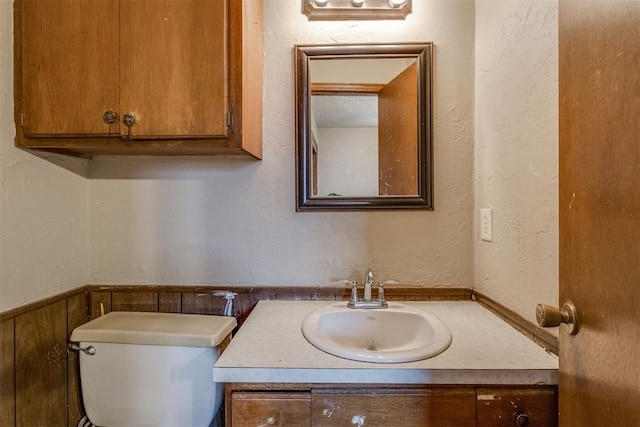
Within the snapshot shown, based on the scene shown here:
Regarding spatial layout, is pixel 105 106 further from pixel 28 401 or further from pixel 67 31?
pixel 28 401

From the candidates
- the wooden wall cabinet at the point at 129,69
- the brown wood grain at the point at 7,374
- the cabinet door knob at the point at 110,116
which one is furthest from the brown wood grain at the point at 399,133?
the brown wood grain at the point at 7,374

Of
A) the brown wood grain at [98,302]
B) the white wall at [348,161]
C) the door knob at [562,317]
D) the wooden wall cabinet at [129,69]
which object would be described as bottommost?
the brown wood grain at [98,302]

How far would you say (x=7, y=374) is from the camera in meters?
1.02

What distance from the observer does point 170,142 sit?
1.11 m

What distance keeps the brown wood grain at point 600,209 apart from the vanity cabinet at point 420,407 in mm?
152

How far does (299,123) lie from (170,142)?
0.48 metres

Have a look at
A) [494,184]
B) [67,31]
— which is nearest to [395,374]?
[494,184]

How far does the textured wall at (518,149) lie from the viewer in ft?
2.97

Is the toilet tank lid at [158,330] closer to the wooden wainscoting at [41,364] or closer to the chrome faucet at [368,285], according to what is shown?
the wooden wainscoting at [41,364]

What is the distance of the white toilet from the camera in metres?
1.12

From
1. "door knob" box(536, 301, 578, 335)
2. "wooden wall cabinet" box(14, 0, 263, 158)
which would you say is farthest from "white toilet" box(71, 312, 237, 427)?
"door knob" box(536, 301, 578, 335)

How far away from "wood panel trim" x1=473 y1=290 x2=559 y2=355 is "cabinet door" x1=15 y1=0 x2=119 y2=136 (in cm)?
134

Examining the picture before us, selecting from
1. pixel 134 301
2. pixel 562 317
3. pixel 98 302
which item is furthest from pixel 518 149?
pixel 98 302

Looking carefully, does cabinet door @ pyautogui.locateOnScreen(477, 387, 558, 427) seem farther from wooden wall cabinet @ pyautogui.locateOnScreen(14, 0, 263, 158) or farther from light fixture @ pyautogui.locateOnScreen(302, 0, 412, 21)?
light fixture @ pyautogui.locateOnScreen(302, 0, 412, 21)
